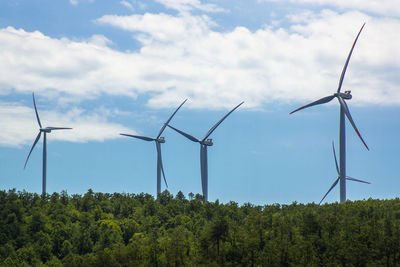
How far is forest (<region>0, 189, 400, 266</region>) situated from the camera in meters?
99.9

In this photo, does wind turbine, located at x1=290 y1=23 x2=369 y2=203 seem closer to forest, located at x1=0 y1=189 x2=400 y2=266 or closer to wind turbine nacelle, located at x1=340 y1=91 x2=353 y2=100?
wind turbine nacelle, located at x1=340 y1=91 x2=353 y2=100

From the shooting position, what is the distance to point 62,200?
593 feet

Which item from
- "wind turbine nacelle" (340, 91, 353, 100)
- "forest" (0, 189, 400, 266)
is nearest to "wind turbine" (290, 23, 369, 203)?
"wind turbine nacelle" (340, 91, 353, 100)

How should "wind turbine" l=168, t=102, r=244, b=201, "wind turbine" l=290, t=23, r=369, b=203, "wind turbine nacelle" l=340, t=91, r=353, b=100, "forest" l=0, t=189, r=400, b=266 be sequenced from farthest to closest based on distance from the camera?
1. "wind turbine" l=168, t=102, r=244, b=201
2. "wind turbine nacelle" l=340, t=91, r=353, b=100
3. "forest" l=0, t=189, r=400, b=266
4. "wind turbine" l=290, t=23, r=369, b=203

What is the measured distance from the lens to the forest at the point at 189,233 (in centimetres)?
9988

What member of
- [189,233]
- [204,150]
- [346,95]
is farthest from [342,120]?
[189,233]

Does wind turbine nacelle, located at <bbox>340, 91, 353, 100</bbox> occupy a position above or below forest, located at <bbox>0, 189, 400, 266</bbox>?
above

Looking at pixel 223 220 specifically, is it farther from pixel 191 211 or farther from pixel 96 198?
pixel 96 198

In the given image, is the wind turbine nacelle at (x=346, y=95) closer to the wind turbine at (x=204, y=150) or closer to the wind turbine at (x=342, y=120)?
the wind turbine at (x=342, y=120)

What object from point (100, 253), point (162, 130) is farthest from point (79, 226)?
point (100, 253)

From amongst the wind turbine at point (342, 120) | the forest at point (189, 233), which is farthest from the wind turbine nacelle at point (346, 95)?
the forest at point (189, 233)

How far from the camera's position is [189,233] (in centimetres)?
12775

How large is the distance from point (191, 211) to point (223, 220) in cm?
5604

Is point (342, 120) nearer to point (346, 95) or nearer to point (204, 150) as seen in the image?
point (346, 95)
